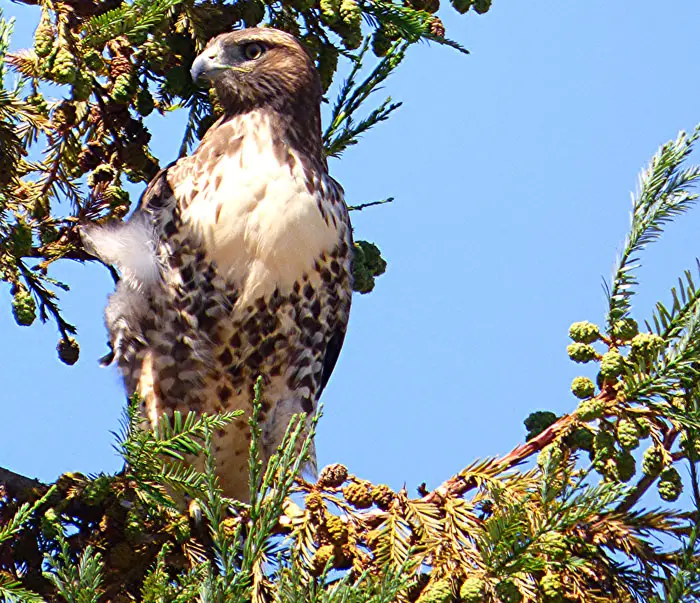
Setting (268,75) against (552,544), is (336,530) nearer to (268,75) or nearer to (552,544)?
(552,544)

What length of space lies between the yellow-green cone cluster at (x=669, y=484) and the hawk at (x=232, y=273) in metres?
1.54

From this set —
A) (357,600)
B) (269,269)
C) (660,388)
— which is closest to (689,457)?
(660,388)

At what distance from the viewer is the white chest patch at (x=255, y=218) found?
140 inches

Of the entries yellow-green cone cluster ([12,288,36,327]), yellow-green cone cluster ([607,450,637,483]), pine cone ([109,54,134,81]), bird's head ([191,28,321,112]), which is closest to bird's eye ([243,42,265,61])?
bird's head ([191,28,321,112])

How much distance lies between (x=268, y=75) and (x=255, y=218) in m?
0.72

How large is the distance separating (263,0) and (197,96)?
0.52 metres

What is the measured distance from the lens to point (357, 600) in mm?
1945

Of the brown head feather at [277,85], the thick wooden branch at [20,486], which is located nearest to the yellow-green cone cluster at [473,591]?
the thick wooden branch at [20,486]

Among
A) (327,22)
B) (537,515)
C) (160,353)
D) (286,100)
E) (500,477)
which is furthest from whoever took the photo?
(286,100)

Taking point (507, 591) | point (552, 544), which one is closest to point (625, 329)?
point (552, 544)

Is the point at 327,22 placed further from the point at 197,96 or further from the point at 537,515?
the point at 537,515

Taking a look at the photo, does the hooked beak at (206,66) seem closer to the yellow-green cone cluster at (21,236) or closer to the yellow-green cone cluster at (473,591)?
the yellow-green cone cluster at (21,236)

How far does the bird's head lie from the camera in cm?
395

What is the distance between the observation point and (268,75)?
4.03 meters
